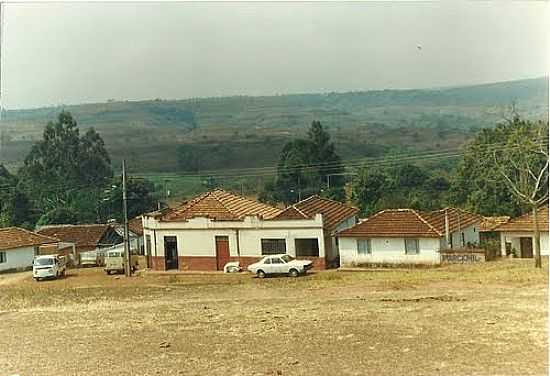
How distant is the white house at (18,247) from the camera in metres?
6.38

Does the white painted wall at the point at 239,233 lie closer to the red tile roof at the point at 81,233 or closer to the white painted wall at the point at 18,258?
the red tile roof at the point at 81,233

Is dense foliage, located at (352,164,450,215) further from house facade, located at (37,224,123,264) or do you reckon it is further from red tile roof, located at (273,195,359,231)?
house facade, located at (37,224,123,264)

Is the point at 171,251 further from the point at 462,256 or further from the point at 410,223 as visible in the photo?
the point at 462,256

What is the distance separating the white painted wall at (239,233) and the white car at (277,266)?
15cm

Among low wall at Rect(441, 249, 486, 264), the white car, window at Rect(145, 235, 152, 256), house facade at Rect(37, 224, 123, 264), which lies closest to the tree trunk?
low wall at Rect(441, 249, 486, 264)

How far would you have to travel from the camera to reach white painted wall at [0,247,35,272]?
640 cm

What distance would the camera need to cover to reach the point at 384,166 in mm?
9148

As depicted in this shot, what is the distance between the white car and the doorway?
781mm

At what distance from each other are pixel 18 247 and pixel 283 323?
3.12m

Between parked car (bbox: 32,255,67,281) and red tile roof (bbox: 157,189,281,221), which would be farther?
red tile roof (bbox: 157,189,281,221)

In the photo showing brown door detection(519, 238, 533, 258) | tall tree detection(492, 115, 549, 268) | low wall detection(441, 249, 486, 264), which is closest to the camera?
tall tree detection(492, 115, 549, 268)

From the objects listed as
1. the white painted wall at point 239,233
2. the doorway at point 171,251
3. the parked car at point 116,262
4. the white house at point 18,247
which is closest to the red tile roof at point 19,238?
the white house at point 18,247

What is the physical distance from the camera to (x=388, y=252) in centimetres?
655

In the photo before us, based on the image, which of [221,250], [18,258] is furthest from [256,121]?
[18,258]
